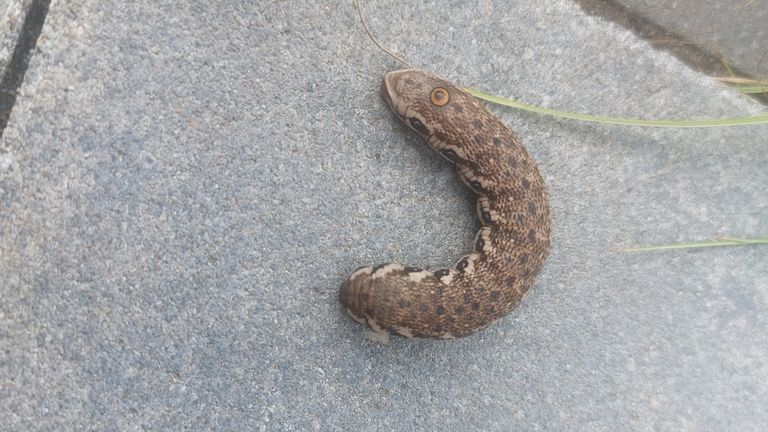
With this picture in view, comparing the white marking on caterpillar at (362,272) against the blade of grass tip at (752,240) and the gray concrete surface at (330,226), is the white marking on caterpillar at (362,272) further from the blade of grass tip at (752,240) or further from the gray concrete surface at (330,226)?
the blade of grass tip at (752,240)

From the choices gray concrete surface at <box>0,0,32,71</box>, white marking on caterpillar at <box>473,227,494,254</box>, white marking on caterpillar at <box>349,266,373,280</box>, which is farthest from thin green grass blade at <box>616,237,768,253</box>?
gray concrete surface at <box>0,0,32,71</box>

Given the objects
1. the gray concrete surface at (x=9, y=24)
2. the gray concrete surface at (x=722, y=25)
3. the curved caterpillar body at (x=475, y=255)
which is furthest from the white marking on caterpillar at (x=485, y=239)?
the gray concrete surface at (x=9, y=24)

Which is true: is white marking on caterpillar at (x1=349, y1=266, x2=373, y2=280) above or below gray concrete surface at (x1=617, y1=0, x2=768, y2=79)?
below

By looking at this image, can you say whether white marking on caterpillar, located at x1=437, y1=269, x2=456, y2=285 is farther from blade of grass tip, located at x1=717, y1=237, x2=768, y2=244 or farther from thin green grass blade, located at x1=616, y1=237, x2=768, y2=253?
blade of grass tip, located at x1=717, y1=237, x2=768, y2=244

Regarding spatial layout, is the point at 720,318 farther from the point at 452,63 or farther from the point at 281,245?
the point at 281,245

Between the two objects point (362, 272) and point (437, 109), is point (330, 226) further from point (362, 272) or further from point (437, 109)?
point (437, 109)

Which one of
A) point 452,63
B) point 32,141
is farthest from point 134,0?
point 452,63

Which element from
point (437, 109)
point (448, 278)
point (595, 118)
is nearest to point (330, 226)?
point (448, 278)
